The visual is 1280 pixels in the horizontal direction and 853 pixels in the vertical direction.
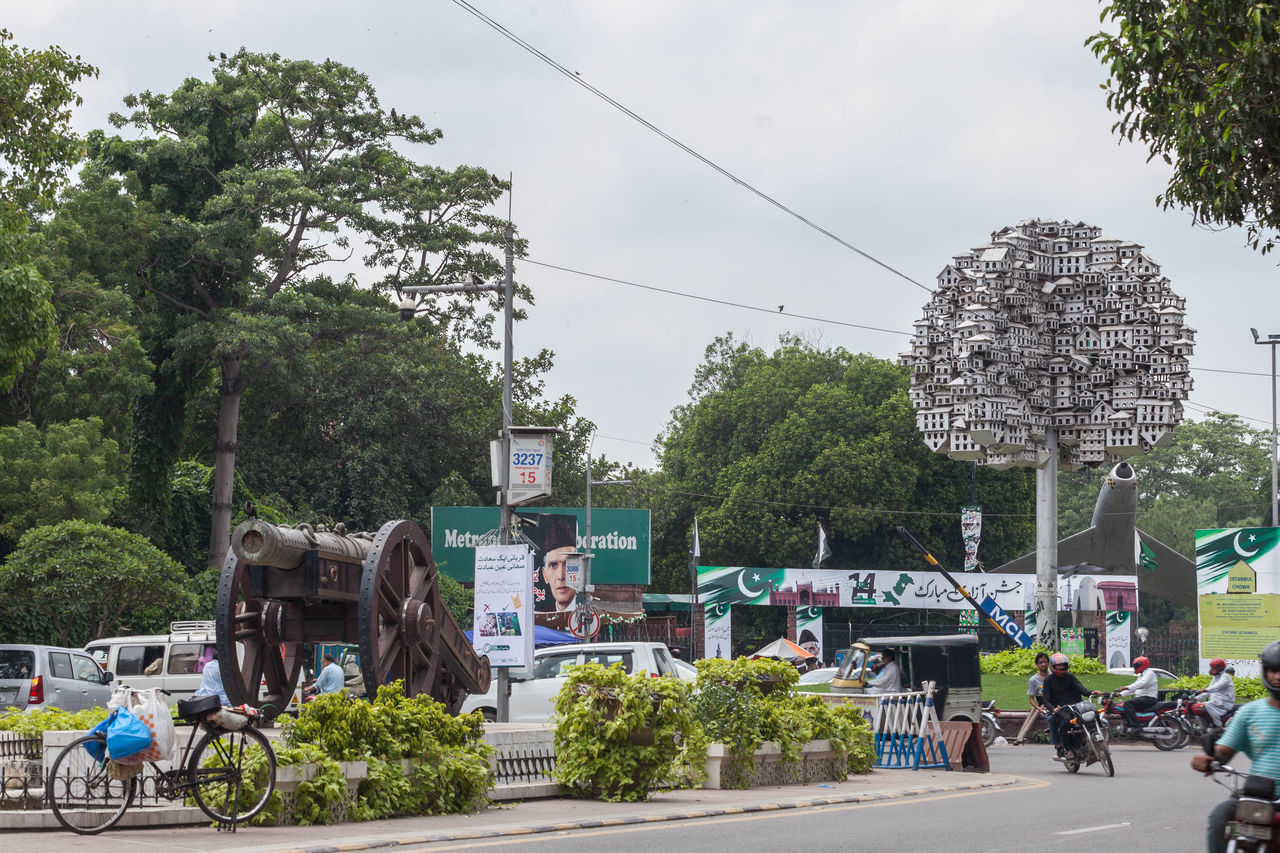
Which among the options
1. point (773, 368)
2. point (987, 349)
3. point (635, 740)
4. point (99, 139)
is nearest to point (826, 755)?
point (635, 740)

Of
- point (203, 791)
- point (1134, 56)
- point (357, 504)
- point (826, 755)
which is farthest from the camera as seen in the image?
point (357, 504)

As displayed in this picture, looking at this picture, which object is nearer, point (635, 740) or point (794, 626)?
point (635, 740)

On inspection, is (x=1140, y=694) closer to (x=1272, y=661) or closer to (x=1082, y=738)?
(x=1082, y=738)

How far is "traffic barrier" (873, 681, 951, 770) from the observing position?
19.3 m

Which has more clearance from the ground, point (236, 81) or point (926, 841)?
point (236, 81)

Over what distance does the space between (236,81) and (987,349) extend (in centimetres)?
2223

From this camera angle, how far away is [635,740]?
47.2 feet

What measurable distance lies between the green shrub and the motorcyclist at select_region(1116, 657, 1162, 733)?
1375cm

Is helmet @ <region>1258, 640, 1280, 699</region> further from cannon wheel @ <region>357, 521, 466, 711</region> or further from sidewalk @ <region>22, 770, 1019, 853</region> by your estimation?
cannon wheel @ <region>357, 521, 466, 711</region>

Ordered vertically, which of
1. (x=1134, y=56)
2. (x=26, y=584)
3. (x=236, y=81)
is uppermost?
(x=236, y=81)

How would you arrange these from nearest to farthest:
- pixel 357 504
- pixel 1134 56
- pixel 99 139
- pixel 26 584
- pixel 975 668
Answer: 1. pixel 1134 56
2. pixel 975 668
3. pixel 26 584
4. pixel 99 139
5. pixel 357 504

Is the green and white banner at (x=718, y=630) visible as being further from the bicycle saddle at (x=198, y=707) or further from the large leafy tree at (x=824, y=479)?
the bicycle saddle at (x=198, y=707)

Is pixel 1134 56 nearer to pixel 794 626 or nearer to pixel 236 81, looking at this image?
pixel 236 81

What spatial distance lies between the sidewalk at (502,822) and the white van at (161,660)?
1209 cm
